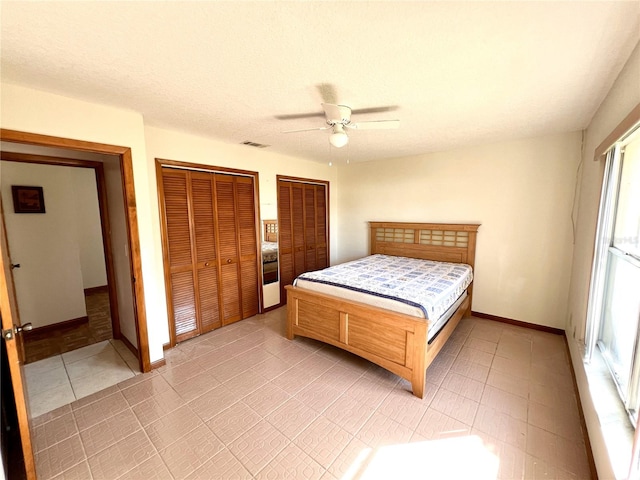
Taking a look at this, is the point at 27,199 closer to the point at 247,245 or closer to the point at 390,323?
the point at 247,245

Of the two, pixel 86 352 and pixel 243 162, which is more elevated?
pixel 243 162

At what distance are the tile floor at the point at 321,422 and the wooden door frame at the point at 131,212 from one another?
0.36 meters

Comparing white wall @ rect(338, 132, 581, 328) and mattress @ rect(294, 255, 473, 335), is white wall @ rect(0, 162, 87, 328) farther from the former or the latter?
white wall @ rect(338, 132, 581, 328)

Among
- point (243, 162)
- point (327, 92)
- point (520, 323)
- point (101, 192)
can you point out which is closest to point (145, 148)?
point (101, 192)

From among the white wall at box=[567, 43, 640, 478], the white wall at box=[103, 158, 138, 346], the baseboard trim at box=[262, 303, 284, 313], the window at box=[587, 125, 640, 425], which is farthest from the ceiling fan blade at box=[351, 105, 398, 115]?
the baseboard trim at box=[262, 303, 284, 313]

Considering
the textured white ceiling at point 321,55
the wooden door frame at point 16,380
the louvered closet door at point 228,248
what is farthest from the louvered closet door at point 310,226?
the wooden door frame at point 16,380

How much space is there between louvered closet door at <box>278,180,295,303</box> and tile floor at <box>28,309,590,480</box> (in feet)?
5.43

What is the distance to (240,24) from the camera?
1.26 meters

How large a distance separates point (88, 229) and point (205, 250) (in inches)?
139

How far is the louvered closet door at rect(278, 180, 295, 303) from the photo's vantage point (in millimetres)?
4234

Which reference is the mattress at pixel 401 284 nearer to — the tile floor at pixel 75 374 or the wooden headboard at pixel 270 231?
the wooden headboard at pixel 270 231

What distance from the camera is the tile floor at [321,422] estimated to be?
63.8 inches

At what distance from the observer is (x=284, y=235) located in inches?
170

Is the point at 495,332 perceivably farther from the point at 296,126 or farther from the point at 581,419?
the point at 296,126
